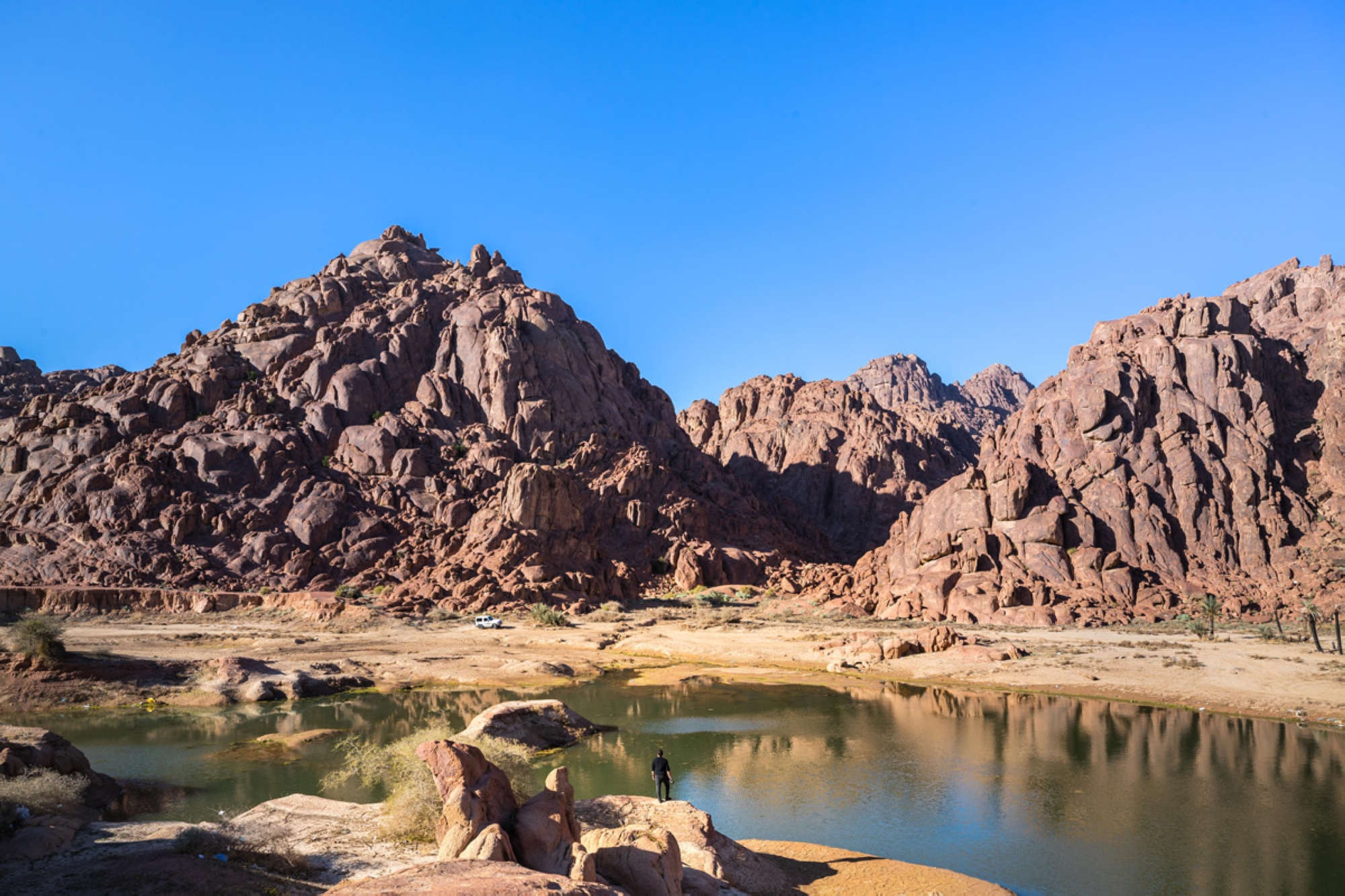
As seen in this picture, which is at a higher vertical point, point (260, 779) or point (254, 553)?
point (254, 553)

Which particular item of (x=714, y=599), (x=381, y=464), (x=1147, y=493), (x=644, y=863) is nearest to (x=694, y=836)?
(x=644, y=863)

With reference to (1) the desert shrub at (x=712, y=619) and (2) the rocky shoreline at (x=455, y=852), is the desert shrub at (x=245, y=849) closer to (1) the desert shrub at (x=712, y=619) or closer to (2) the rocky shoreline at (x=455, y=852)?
(2) the rocky shoreline at (x=455, y=852)

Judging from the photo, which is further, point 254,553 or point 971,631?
point 254,553

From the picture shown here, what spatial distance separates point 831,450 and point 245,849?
112m

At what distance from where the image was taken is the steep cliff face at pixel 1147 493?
55406 millimetres

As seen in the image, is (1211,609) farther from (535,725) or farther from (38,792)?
(38,792)

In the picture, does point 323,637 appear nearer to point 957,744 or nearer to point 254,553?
point 254,553

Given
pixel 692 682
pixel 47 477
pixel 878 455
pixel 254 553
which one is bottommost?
pixel 692 682

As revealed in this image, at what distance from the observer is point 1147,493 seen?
5972 cm

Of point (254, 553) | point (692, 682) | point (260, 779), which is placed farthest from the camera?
point (254, 553)

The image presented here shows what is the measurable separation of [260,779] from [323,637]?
3334 centimetres

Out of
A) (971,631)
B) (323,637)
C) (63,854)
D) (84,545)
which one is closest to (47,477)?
(84,545)

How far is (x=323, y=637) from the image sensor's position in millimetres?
53156

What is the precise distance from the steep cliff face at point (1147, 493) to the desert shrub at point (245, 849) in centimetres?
4978
